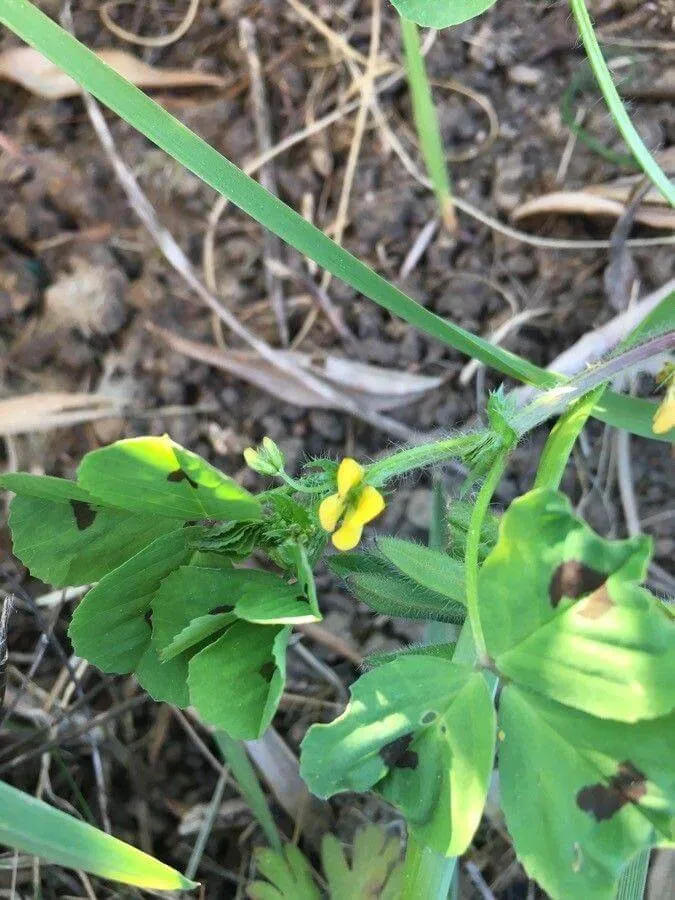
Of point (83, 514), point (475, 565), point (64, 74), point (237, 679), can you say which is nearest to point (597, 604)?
point (475, 565)

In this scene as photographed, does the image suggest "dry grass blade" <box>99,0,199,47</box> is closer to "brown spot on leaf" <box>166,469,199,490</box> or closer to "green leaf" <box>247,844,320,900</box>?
"brown spot on leaf" <box>166,469,199,490</box>

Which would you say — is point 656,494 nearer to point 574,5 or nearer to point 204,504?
point 574,5

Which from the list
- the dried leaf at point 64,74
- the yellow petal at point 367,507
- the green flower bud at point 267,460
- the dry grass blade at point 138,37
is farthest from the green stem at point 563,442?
the dry grass blade at point 138,37

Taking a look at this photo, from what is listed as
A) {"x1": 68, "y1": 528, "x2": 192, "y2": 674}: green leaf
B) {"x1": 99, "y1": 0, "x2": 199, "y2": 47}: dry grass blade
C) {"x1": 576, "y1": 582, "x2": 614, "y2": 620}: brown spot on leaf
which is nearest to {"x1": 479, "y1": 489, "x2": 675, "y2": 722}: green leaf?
{"x1": 576, "y1": 582, "x2": 614, "y2": 620}: brown spot on leaf

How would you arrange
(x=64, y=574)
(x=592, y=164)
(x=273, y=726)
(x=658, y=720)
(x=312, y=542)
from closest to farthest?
(x=658, y=720), (x=312, y=542), (x=64, y=574), (x=273, y=726), (x=592, y=164)

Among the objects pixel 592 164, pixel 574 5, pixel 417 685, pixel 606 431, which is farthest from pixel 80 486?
pixel 592 164
